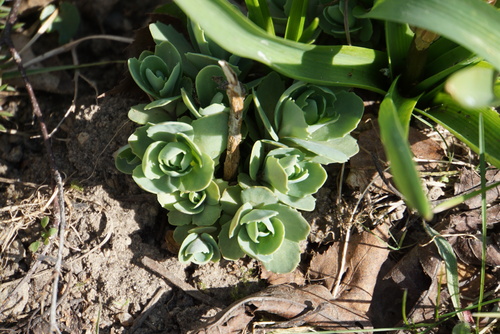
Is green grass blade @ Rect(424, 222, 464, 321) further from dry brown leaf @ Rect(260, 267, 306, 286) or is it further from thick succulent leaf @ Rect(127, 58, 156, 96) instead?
thick succulent leaf @ Rect(127, 58, 156, 96)

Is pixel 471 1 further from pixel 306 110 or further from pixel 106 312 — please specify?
pixel 106 312

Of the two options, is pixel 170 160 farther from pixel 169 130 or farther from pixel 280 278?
pixel 280 278

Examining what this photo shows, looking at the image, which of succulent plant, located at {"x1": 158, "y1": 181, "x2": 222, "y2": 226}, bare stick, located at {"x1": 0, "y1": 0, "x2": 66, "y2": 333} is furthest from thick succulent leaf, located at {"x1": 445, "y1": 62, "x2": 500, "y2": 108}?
bare stick, located at {"x1": 0, "y1": 0, "x2": 66, "y2": 333}

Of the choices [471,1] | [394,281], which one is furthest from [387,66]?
[394,281]

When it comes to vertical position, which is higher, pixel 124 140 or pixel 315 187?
pixel 315 187

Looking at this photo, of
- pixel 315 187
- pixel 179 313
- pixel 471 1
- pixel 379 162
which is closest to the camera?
pixel 471 1

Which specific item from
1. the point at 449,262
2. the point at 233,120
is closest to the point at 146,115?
the point at 233,120

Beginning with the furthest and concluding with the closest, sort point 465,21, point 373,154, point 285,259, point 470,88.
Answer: point 373,154 < point 285,259 < point 465,21 < point 470,88
